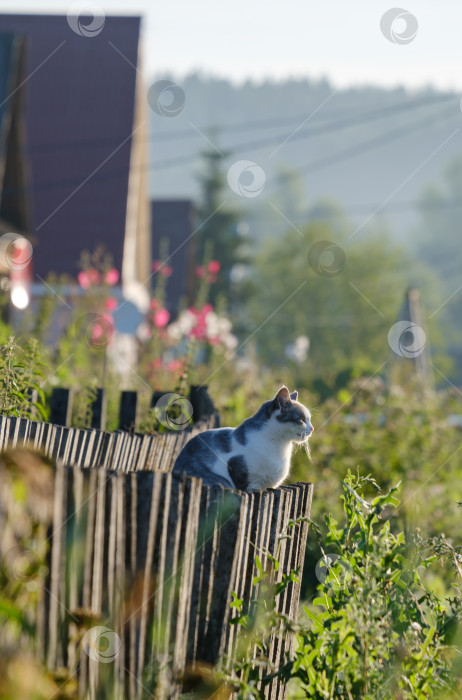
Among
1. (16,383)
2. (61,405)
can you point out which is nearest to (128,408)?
(61,405)

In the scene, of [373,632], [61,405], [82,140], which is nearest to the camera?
[373,632]

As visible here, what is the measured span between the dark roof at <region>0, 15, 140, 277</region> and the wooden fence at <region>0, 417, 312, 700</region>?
1797 cm

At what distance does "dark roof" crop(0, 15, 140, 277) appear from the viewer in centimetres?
2145

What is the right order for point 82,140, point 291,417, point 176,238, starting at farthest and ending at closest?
1. point 176,238
2. point 82,140
3. point 291,417

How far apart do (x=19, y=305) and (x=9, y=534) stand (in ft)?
15.6

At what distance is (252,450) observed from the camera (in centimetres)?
480

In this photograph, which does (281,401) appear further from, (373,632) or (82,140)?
(82,140)

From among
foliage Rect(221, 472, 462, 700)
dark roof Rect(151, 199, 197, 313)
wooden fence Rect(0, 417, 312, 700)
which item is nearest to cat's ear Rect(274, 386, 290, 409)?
wooden fence Rect(0, 417, 312, 700)

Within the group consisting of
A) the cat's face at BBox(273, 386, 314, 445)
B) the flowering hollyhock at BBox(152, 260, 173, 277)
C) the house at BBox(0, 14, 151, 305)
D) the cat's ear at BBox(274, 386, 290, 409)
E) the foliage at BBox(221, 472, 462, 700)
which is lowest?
the foliage at BBox(221, 472, 462, 700)

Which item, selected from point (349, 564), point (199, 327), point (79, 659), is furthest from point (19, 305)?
point (79, 659)

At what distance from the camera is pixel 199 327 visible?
9.66m

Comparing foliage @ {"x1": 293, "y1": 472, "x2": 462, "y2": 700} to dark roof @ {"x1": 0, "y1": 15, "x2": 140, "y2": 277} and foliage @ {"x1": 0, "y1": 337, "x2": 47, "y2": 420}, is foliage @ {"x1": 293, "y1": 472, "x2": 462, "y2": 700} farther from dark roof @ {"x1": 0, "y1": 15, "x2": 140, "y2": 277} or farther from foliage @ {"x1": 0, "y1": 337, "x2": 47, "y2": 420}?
dark roof @ {"x1": 0, "y1": 15, "x2": 140, "y2": 277}

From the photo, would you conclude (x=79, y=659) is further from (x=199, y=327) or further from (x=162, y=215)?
(x=162, y=215)

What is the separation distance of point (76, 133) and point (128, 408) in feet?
58.4
